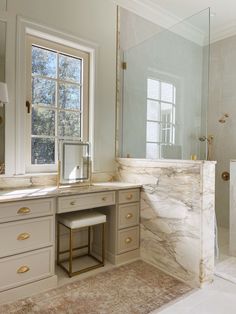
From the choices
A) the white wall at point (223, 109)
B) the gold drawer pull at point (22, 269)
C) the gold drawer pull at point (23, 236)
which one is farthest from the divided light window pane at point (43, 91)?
the white wall at point (223, 109)

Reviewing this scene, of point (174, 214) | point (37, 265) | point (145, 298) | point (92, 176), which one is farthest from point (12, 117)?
point (145, 298)

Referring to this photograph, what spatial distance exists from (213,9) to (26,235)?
11.1ft

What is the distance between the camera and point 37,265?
1.93m

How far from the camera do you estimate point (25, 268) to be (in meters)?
1.88

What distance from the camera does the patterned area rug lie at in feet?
5.73

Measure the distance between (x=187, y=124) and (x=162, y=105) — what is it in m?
0.38

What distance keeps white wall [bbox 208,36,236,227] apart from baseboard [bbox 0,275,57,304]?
2.60 m

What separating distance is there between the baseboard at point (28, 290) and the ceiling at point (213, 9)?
318cm

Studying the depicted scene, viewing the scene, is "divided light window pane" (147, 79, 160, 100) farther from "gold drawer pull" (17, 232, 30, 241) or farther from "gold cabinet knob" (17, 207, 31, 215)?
"gold drawer pull" (17, 232, 30, 241)

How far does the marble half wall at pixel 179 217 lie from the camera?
205cm

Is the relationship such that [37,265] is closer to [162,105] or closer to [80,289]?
[80,289]

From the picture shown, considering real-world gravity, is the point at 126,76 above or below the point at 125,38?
below

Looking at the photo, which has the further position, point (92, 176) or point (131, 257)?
point (92, 176)

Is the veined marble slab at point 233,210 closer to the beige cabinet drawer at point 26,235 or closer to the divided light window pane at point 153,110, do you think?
the divided light window pane at point 153,110
